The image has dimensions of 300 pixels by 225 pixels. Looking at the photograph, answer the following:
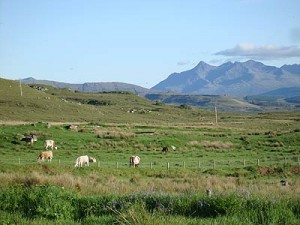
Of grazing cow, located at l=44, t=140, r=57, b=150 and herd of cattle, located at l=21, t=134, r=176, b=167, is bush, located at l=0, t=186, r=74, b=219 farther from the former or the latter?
grazing cow, located at l=44, t=140, r=57, b=150

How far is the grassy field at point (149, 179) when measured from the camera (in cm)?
1261

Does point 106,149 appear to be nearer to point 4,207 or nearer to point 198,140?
point 198,140

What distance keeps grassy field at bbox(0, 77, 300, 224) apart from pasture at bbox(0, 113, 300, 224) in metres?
0.04

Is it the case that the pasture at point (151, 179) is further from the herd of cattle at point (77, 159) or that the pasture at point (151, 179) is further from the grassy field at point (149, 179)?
the herd of cattle at point (77, 159)

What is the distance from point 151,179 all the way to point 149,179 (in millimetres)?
141

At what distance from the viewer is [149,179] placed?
28.7m

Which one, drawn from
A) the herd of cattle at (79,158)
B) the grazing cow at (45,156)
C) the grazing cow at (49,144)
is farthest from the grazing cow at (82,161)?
the grazing cow at (49,144)

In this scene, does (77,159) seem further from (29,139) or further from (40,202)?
(40,202)

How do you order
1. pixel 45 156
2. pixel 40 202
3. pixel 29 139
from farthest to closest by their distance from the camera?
pixel 29 139 < pixel 45 156 < pixel 40 202

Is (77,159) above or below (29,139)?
below

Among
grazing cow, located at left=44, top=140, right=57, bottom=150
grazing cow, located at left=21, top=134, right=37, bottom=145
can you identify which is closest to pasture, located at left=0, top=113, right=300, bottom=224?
grazing cow, located at left=44, top=140, right=57, bottom=150

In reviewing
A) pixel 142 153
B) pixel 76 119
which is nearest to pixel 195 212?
pixel 142 153

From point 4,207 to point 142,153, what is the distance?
122 ft

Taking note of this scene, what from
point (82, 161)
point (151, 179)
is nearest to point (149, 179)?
point (151, 179)
